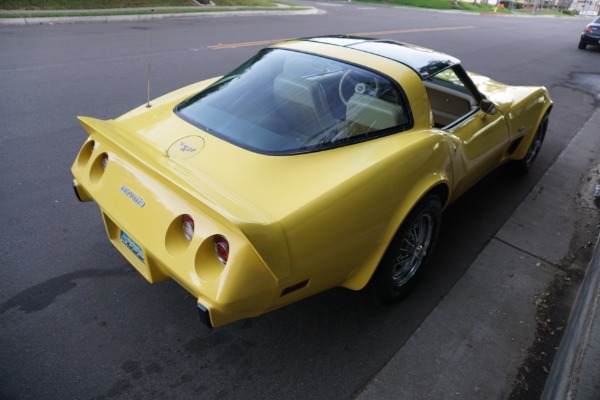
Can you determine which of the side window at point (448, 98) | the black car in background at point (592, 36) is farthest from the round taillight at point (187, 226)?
the black car in background at point (592, 36)

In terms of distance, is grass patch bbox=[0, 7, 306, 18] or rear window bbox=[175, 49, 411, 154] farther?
grass patch bbox=[0, 7, 306, 18]

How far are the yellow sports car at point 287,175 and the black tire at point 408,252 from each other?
0.03ft

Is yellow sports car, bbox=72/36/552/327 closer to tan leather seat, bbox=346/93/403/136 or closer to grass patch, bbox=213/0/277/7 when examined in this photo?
tan leather seat, bbox=346/93/403/136

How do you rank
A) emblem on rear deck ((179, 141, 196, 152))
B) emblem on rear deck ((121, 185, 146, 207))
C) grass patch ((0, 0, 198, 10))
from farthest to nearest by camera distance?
grass patch ((0, 0, 198, 10)), emblem on rear deck ((179, 141, 196, 152)), emblem on rear deck ((121, 185, 146, 207))

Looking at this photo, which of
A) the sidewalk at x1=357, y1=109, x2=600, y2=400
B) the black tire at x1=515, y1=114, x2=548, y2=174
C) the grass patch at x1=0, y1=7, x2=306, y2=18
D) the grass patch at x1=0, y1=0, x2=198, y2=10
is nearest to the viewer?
the sidewalk at x1=357, y1=109, x2=600, y2=400

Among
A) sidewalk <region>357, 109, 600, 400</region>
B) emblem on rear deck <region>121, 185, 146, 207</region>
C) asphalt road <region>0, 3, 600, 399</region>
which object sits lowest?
sidewalk <region>357, 109, 600, 400</region>

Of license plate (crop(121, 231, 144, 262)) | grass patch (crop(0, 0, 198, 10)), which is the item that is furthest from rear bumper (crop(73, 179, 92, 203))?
grass patch (crop(0, 0, 198, 10))

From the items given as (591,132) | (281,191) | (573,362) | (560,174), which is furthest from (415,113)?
(591,132)

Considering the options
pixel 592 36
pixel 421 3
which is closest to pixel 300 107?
pixel 592 36

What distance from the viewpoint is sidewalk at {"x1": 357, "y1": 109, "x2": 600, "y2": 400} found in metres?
2.41

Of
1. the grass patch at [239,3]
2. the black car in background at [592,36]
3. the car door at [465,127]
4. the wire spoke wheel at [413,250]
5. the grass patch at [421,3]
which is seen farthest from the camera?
the grass patch at [421,3]

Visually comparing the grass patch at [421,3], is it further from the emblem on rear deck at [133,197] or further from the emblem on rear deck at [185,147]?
the emblem on rear deck at [133,197]

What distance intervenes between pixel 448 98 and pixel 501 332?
194 centimetres

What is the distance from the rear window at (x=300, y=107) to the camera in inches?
102
